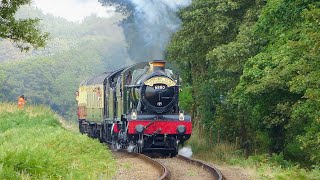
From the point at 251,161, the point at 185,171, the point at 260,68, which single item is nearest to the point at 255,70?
the point at 260,68

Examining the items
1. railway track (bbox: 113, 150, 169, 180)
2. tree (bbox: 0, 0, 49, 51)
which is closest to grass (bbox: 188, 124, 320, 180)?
railway track (bbox: 113, 150, 169, 180)

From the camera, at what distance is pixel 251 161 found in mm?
21203

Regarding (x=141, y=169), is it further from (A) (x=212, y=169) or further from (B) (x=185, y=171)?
(A) (x=212, y=169)

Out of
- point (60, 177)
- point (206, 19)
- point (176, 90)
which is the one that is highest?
point (206, 19)

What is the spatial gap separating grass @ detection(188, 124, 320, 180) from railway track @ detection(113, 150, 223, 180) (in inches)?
49.2

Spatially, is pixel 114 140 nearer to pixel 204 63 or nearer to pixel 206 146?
pixel 206 146

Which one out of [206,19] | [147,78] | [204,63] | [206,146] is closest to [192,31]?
[206,19]

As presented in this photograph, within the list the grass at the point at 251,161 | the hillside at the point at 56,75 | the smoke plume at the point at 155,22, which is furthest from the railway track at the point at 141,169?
the hillside at the point at 56,75

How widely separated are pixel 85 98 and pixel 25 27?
15.5 m

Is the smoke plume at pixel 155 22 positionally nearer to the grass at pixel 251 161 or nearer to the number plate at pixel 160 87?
the grass at pixel 251 161

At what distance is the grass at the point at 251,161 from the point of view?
1536cm

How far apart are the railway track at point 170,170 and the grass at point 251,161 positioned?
1.25 meters

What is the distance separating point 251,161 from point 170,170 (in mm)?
4248

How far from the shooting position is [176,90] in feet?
75.4
